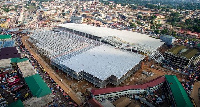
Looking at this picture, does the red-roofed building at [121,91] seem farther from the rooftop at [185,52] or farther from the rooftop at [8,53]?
the rooftop at [8,53]

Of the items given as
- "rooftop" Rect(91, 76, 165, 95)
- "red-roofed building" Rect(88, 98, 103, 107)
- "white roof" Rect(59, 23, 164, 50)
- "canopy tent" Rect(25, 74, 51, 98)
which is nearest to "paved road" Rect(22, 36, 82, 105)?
"red-roofed building" Rect(88, 98, 103, 107)

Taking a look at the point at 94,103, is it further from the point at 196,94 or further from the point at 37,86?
the point at 196,94

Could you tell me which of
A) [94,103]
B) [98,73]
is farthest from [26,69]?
[94,103]

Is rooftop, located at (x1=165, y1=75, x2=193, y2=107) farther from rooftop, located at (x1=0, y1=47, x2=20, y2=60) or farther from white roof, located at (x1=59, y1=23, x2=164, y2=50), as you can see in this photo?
rooftop, located at (x1=0, y1=47, x2=20, y2=60)

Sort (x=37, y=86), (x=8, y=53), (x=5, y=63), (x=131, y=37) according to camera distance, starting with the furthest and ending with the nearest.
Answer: (x=131, y=37) < (x=8, y=53) < (x=5, y=63) < (x=37, y=86)

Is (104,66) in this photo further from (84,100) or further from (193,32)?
(193,32)

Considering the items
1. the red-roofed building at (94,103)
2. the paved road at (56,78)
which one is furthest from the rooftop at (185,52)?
the paved road at (56,78)

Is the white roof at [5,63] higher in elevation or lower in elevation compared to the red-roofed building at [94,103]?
higher
